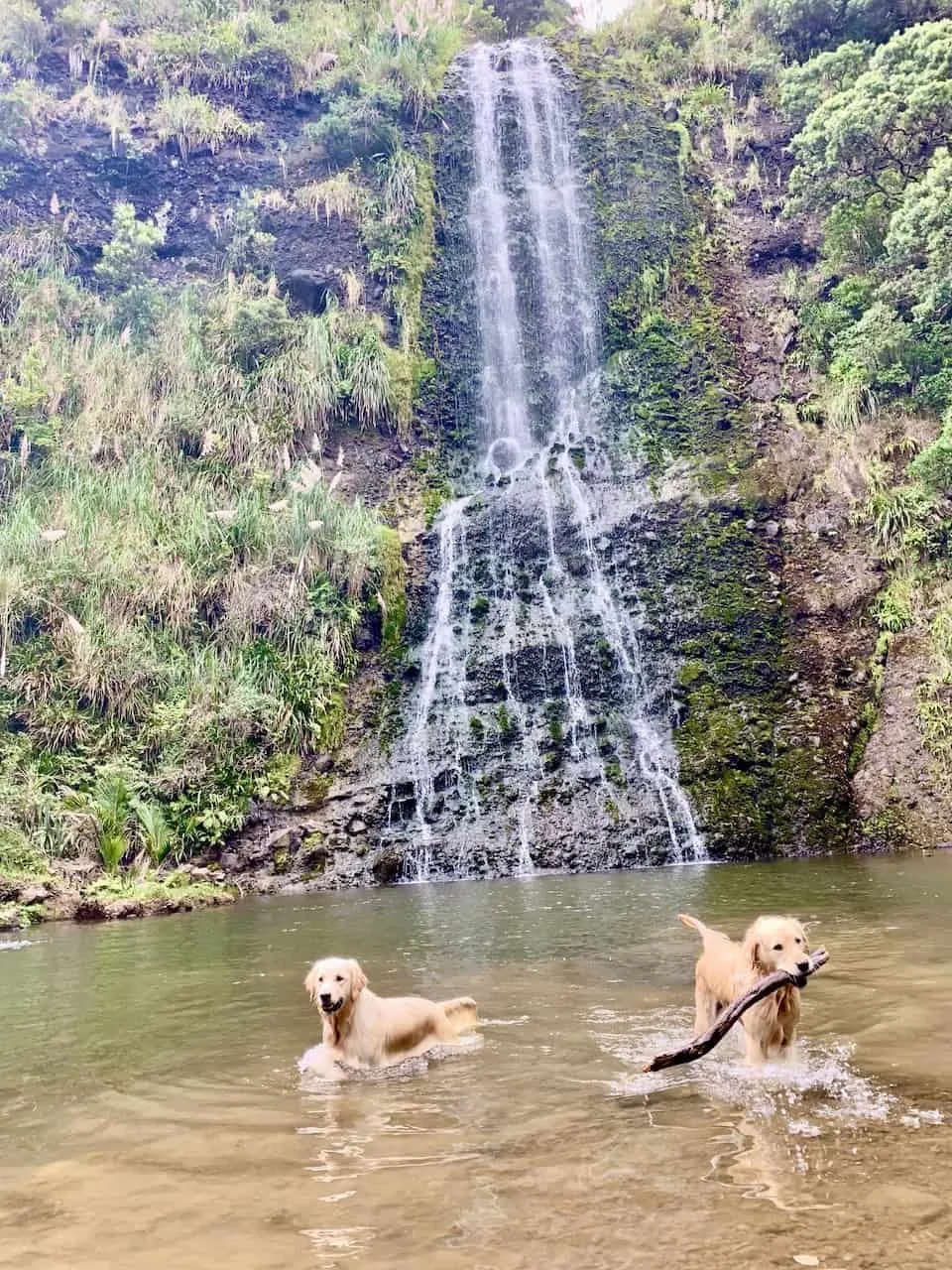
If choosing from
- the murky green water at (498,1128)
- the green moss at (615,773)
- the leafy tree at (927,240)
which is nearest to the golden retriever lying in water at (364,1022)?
the murky green water at (498,1128)

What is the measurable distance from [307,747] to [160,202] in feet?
55.8

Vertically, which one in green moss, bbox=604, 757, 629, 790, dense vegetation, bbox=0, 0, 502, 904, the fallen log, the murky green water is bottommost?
the murky green water

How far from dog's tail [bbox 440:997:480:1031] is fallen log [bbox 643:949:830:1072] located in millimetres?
1452

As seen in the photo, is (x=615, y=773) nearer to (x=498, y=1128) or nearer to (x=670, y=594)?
Result: (x=670, y=594)

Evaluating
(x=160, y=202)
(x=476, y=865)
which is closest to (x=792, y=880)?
(x=476, y=865)

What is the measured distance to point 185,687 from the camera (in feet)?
49.6

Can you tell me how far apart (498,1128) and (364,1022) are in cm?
126

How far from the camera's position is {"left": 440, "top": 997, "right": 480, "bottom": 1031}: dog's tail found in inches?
190

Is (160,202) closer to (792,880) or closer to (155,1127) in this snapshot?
(792,880)

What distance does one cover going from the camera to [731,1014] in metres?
3.47

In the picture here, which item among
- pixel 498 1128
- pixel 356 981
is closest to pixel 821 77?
pixel 356 981

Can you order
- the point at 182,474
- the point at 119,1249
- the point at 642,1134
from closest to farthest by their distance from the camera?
the point at 119,1249, the point at 642,1134, the point at 182,474

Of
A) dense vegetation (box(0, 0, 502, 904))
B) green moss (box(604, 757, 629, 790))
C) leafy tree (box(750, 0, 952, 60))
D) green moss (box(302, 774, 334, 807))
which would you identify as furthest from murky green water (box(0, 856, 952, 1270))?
leafy tree (box(750, 0, 952, 60))

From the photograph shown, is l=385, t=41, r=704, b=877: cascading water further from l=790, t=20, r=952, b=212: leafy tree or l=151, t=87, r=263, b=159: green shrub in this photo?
l=151, t=87, r=263, b=159: green shrub
